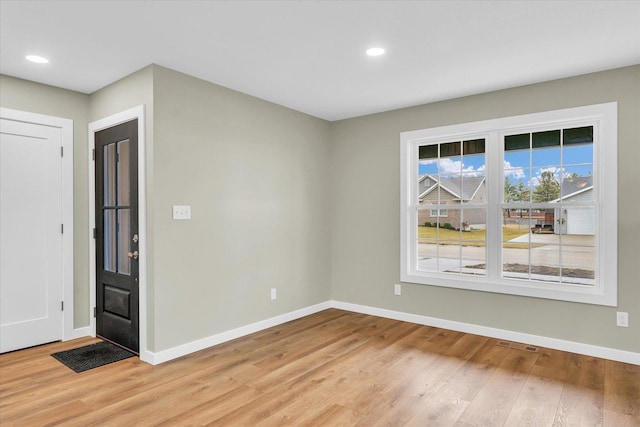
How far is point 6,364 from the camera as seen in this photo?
124 inches

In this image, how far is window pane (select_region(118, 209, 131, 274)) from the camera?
3506 mm

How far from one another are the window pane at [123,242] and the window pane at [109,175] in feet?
0.72

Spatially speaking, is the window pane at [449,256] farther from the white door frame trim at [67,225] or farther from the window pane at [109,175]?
the white door frame trim at [67,225]

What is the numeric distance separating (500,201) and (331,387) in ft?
8.22

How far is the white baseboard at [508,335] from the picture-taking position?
3.25 m

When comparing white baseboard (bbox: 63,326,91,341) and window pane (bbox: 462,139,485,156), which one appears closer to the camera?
white baseboard (bbox: 63,326,91,341)

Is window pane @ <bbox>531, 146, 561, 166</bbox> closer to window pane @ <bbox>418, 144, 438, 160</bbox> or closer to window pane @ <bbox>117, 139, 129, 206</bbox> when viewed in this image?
window pane @ <bbox>418, 144, 438, 160</bbox>

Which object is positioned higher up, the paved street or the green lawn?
the green lawn

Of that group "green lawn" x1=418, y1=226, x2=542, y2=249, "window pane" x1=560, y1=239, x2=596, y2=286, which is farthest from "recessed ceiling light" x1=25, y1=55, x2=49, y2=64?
"window pane" x1=560, y1=239, x2=596, y2=286

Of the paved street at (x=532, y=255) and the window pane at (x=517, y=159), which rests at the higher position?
the window pane at (x=517, y=159)

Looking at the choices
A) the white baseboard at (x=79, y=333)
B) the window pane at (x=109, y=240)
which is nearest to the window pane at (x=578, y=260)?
the window pane at (x=109, y=240)

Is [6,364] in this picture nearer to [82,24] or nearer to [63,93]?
[63,93]

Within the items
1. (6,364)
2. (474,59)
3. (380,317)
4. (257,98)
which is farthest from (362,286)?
(6,364)

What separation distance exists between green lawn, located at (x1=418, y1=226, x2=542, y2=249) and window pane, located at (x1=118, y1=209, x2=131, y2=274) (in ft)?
10.2
